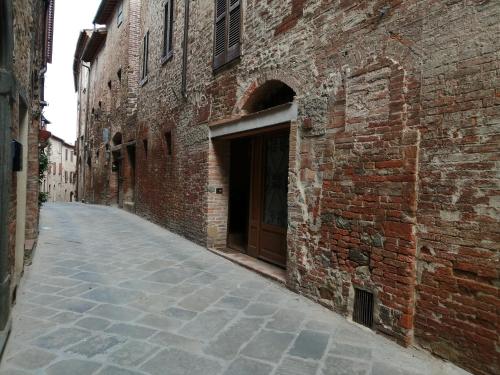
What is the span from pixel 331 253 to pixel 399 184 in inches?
43.8

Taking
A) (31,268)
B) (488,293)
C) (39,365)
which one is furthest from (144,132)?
(488,293)

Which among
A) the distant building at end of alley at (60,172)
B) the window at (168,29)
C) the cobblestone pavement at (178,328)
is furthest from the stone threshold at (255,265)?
the distant building at end of alley at (60,172)

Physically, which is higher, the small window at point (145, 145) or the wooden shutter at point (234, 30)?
the wooden shutter at point (234, 30)

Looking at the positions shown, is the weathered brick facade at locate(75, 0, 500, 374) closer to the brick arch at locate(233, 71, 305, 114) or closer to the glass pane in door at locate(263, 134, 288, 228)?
the brick arch at locate(233, 71, 305, 114)

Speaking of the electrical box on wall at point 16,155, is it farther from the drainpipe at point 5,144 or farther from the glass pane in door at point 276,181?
the glass pane in door at point 276,181

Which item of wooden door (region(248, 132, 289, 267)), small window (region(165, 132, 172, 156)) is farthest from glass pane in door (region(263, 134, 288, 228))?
small window (region(165, 132, 172, 156))

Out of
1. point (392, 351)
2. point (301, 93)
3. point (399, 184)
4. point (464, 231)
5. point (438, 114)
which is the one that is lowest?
point (392, 351)

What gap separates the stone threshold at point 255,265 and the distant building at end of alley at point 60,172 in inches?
1376

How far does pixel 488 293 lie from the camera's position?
105 inches

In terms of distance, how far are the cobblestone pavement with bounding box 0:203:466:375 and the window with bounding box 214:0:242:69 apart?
3453 mm

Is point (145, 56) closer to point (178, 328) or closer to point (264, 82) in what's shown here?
point (264, 82)

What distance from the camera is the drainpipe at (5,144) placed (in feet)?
9.70

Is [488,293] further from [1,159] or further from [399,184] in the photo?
[1,159]

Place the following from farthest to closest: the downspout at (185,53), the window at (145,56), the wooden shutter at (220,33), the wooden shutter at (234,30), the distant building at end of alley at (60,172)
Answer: the distant building at end of alley at (60,172) → the window at (145,56) → the downspout at (185,53) → the wooden shutter at (220,33) → the wooden shutter at (234,30)
